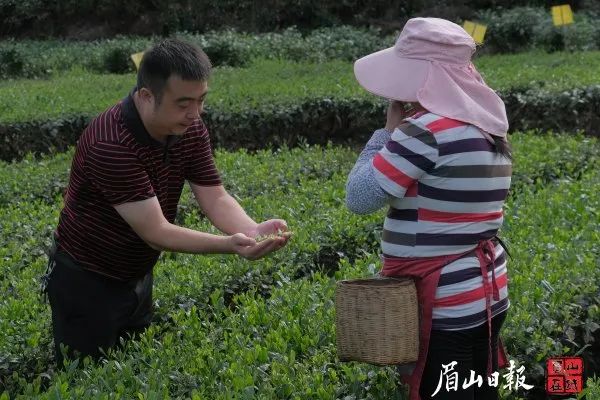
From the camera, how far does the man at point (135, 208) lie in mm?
3383

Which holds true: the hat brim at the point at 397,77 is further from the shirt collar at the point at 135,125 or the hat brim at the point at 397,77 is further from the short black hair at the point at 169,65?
the shirt collar at the point at 135,125

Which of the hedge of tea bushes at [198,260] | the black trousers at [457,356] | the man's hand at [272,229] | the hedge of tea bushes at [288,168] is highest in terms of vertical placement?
the man's hand at [272,229]

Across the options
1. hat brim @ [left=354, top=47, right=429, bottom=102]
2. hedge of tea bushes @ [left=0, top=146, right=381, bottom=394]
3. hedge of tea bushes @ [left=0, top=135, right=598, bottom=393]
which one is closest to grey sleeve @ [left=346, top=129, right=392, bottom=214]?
hat brim @ [left=354, top=47, right=429, bottom=102]

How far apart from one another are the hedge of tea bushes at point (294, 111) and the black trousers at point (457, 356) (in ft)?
21.3

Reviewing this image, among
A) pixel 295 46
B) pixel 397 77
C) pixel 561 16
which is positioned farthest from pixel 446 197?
pixel 295 46

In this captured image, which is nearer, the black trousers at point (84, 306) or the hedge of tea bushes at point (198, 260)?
the black trousers at point (84, 306)

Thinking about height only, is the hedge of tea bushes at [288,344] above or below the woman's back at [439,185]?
below

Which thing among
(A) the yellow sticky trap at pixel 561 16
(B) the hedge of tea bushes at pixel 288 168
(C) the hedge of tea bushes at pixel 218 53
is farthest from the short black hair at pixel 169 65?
(C) the hedge of tea bushes at pixel 218 53

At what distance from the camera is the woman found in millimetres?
2879

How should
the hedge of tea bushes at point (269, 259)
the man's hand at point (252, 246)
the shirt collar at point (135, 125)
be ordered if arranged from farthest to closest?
the hedge of tea bushes at point (269, 259)
the shirt collar at point (135, 125)
the man's hand at point (252, 246)

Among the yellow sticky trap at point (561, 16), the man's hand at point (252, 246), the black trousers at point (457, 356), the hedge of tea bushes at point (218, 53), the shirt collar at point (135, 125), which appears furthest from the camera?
the hedge of tea bushes at point (218, 53)

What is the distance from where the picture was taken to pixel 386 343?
2896 millimetres

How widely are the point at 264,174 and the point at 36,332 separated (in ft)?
9.77

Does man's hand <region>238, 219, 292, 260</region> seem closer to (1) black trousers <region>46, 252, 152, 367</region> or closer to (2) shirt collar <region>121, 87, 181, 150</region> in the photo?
(2) shirt collar <region>121, 87, 181, 150</region>
